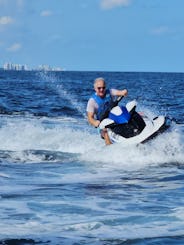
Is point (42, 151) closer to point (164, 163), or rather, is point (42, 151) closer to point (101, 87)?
point (101, 87)

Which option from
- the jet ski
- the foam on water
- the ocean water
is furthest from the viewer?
the jet ski

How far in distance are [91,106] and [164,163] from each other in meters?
1.81

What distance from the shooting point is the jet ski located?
10695 mm

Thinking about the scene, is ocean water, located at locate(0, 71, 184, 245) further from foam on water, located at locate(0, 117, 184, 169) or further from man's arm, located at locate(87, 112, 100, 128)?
man's arm, located at locate(87, 112, 100, 128)

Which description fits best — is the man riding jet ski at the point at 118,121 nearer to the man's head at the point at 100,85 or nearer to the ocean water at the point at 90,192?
the man's head at the point at 100,85

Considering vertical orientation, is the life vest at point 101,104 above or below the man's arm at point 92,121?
above

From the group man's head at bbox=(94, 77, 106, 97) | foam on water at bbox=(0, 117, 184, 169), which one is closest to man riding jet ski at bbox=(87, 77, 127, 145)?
man's head at bbox=(94, 77, 106, 97)

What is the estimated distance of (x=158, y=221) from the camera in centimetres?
603

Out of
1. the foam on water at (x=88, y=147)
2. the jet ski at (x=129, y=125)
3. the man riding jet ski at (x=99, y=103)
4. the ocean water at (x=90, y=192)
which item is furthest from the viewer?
the man riding jet ski at (x=99, y=103)

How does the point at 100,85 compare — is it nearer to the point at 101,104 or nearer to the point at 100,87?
the point at 100,87

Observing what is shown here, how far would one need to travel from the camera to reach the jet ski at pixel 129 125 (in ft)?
35.1

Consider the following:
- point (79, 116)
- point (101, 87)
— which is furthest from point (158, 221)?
point (79, 116)

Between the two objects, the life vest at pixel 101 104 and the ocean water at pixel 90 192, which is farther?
the life vest at pixel 101 104

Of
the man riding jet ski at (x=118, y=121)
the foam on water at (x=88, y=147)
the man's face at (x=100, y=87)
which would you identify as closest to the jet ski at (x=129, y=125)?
the man riding jet ski at (x=118, y=121)
